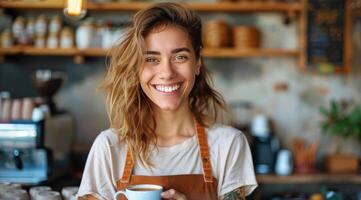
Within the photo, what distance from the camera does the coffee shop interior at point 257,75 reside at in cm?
368

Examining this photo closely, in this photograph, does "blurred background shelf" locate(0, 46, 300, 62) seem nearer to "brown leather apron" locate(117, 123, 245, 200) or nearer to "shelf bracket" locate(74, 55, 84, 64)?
"shelf bracket" locate(74, 55, 84, 64)

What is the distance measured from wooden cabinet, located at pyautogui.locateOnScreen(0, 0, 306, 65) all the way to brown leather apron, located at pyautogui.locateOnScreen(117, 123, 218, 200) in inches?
84.0

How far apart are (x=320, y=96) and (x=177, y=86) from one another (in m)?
2.68

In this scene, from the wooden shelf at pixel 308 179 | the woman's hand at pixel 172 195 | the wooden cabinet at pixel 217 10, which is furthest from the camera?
the wooden cabinet at pixel 217 10

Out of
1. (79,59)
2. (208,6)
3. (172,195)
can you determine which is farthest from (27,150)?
(172,195)

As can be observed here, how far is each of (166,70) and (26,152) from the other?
1.80 m

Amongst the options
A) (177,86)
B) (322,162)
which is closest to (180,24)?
(177,86)

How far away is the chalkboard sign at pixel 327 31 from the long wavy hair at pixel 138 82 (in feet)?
7.61

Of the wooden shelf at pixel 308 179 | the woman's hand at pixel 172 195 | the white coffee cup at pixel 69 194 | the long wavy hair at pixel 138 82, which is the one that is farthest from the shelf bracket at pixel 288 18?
the woman's hand at pixel 172 195

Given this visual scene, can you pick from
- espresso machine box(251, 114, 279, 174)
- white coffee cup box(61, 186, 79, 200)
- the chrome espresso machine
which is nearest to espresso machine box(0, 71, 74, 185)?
the chrome espresso machine

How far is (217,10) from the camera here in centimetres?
383

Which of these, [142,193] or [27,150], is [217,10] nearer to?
[27,150]

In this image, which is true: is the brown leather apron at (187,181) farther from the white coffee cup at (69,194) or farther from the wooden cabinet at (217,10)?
the wooden cabinet at (217,10)

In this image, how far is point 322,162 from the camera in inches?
158
